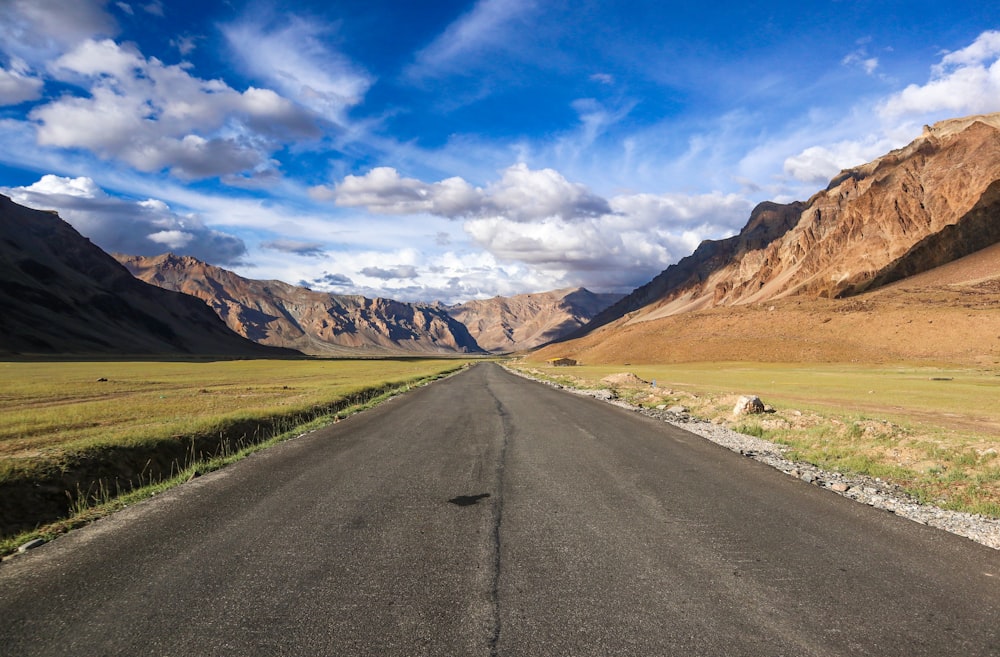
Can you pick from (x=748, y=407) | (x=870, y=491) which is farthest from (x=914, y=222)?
(x=870, y=491)

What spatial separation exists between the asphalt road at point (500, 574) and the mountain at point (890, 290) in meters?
103

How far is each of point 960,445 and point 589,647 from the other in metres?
13.4

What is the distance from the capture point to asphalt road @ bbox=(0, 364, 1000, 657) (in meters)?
4.43

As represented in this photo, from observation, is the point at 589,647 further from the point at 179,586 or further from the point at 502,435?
the point at 502,435

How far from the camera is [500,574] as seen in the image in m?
5.66

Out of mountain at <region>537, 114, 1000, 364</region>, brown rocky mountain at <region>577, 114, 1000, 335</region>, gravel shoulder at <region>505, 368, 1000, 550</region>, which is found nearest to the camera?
gravel shoulder at <region>505, 368, 1000, 550</region>

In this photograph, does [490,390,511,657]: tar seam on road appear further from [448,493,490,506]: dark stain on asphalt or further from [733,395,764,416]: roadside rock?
[733,395,764,416]: roadside rock

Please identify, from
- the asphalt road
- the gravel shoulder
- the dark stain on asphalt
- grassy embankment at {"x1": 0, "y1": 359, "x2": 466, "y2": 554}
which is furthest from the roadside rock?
grassy embankment at {"x1": 0, "y1": 359, "x2": 466, "y2": 554}

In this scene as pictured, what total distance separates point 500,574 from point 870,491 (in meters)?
8.17

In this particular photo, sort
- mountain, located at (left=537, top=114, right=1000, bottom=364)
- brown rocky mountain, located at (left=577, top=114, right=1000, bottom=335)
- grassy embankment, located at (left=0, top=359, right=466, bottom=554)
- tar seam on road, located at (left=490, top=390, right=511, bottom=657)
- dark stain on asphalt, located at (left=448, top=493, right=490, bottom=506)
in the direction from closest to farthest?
tar seam on road, located at (left=490, top=390, right=511, bottom=657)
dark stain on asphalt, located at (left=448, top=493, right=490, bottom=506)
grassy embankment, located at (left=0, top=359, right=466, bottom=554)
mountain, located at (left=537, top=114, right=1000, bottom=364)
brown rocky mountain, located at (left=577, top=114, right=1000, bottom=335)

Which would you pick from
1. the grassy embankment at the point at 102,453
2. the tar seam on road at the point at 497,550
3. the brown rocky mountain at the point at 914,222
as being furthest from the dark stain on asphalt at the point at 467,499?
the brown rocky mountain at the point at 914,222

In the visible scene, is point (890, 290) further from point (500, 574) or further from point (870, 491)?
point (500, 574)

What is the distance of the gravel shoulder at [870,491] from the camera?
24.9 feet

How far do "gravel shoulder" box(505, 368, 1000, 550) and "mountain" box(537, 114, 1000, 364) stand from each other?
9525cm
